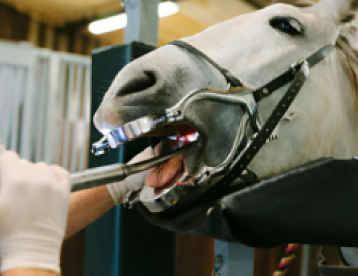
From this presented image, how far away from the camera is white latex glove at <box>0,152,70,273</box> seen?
0.39m

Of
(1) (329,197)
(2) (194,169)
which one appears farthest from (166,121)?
(1) (329,197)

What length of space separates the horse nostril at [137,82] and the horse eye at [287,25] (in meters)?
0.31

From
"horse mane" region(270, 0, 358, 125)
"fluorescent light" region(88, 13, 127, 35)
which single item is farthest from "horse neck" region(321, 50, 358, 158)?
"fluorescent light" region(88, 13, 127, 35)

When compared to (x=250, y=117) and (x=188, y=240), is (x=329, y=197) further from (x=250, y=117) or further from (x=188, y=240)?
(x=188, y=240)

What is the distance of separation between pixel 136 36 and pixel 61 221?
595 mm

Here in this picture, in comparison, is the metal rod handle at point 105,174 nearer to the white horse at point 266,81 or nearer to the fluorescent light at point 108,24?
the white horse at point 266,81

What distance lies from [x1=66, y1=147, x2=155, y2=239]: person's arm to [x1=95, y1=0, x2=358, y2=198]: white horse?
0.17 meters

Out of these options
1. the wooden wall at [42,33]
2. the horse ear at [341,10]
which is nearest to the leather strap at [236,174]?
the horse ear at [341,10]

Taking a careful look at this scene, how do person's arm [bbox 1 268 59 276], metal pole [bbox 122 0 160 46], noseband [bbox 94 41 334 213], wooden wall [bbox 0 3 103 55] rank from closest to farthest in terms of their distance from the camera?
person's arm [bbox 1 268 59 276], noseband [bbox 94 41 334 213], metal pole [bbox 122 0 160 46], wooden wall [bbox 0 3 103 55]

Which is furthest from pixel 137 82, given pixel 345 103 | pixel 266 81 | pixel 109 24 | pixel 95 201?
pixel 109 24

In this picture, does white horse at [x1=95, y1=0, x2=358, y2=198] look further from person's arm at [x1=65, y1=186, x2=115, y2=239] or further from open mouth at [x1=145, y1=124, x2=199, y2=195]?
person's arm at [x1=65, y1=186, x2=115, y2=239]

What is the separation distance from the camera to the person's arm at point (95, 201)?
74 cm

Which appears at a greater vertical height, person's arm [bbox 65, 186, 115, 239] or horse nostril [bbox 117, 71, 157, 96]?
horse nostril [bbox 117, 71, 157, 96]

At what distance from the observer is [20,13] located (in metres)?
2.97
